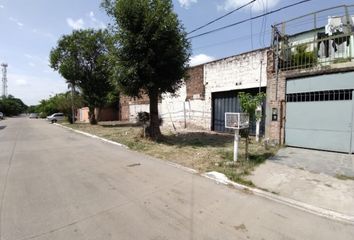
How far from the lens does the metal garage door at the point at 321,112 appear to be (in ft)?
27.2

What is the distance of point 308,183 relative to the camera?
5.67 metres

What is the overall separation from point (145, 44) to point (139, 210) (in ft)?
27.0

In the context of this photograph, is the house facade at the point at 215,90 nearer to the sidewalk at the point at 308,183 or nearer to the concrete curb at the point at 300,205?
the sidewalk at the point at 308,183

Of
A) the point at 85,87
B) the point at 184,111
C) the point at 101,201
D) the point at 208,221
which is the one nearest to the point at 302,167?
the point at 208,221

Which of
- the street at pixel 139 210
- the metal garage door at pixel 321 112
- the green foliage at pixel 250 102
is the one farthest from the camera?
the metal garage door at pixel 321 112

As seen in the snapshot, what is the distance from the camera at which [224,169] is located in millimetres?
6750

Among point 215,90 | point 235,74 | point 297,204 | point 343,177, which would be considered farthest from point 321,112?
point 215,90

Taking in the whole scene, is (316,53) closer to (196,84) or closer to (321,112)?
(321,112)

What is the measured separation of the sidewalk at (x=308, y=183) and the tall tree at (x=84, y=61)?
1871 centimetres

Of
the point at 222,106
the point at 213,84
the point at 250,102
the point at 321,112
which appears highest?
the point at 213,84

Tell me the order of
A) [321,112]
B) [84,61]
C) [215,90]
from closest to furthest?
[321,112] < [215,90] < [84,61]

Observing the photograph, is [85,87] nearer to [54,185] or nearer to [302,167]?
[54,185]

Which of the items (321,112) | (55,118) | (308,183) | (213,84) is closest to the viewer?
(308,183)

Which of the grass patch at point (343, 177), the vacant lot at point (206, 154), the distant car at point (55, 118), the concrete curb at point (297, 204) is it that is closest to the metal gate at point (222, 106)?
the vacant lot at point (206, 154)
